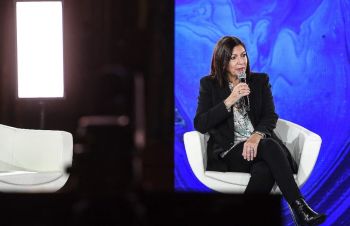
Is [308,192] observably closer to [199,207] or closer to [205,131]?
[205,131]

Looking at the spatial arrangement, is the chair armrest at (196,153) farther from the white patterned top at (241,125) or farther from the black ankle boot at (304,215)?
the black ankle boot at (304,215)

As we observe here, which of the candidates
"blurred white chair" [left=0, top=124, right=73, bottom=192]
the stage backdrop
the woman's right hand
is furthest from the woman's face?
"blurred white chair" [left=0, top=124, right=73, bottom=192]

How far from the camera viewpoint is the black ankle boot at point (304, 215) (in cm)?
301

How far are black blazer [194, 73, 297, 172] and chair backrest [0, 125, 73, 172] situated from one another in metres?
1.00

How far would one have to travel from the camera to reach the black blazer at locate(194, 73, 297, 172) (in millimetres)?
3447

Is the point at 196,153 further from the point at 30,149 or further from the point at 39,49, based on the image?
the point at 39,49

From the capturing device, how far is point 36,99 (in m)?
4.14

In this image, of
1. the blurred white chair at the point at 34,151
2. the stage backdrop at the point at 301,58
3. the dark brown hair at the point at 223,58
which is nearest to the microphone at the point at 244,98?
the dark brown hair at the point at 223,58

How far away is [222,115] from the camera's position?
11.3 feet

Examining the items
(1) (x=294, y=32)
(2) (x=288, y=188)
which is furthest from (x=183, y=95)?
(2) (x=288, y=188)

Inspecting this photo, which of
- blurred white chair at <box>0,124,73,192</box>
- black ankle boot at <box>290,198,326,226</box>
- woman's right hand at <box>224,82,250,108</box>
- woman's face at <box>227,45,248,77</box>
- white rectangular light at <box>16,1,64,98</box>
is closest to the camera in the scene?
black ankle boot at <box>290,198,326,226</box>

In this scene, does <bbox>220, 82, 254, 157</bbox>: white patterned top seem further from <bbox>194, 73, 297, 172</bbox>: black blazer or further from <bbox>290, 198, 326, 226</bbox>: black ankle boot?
<bbox>290, 198, 326, 226</bbox>: black ankle boot

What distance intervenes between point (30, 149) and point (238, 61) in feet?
5.07

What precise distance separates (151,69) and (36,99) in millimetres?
915
